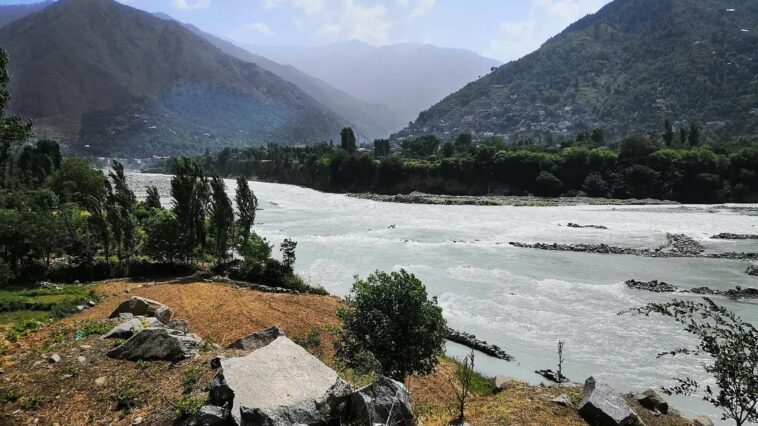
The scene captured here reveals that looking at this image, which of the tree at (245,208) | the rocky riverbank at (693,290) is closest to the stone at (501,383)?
the rocky riverbank at (693,290)

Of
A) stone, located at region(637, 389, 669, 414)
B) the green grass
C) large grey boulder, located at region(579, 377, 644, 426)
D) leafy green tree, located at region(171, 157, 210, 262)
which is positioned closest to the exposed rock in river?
stone, located at region(637, 389, 669, 414)

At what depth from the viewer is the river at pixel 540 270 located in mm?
18938

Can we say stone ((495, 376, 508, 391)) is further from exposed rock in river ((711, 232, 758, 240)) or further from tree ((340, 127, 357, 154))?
tree ((340, 127, 357, 154))

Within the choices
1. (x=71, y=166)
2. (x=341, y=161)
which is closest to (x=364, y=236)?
(x=71, y=166)

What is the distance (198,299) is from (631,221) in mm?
52986

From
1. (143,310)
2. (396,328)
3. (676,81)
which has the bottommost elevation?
(143,310)

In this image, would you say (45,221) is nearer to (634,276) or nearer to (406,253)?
(406,253)

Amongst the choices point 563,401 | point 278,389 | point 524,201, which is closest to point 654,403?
point 563,401

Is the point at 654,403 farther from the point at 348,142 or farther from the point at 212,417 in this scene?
the point at 348,142

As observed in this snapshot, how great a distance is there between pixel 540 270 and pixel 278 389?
2966 centimetres

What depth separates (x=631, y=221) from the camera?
58625 mm

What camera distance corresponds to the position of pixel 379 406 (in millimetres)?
7359

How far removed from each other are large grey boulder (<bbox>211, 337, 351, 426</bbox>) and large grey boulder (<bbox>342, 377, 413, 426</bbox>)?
30 cm

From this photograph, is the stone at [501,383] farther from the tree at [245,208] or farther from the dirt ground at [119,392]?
the tree at [245,208]
